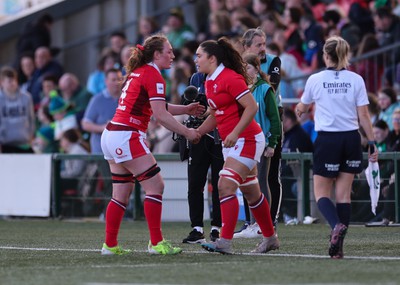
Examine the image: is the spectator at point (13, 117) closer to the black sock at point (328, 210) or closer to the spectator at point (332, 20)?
the spectator at point (332, 20)

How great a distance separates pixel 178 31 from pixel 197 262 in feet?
42.4

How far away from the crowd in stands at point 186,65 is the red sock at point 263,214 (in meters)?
5.47

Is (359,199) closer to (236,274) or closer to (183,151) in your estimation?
(183,151)

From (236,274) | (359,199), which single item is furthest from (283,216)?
(236,274)

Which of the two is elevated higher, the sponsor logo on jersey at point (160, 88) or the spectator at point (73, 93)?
the spectator at point (73, 93)

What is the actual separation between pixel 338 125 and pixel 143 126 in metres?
1.68

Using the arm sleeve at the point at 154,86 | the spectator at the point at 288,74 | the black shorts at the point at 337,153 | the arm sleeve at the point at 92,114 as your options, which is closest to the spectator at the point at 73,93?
the arm sleeve at the point at 92,114

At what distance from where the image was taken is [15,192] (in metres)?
17.2

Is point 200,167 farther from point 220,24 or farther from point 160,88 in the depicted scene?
point 220,24

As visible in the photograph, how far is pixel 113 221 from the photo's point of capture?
10.0 metres

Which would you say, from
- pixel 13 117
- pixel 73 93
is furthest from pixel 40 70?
pixel 13 117

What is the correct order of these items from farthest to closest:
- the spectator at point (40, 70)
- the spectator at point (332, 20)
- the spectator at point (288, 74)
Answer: the spectator at point (40, 70)
the spectator at point (332, 20)
the spectator at point (288, 74)

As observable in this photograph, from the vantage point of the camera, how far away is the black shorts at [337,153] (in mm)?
9656

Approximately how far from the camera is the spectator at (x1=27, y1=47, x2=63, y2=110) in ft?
71.8
